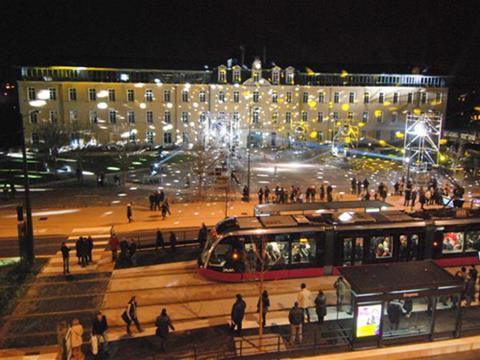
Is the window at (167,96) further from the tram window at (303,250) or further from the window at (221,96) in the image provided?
the tram window at (303,250)

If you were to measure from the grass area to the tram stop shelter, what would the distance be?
11273 mm

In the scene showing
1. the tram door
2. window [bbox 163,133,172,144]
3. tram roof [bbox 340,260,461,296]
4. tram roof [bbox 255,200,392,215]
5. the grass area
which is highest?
window [bbox 163,133,172,144]

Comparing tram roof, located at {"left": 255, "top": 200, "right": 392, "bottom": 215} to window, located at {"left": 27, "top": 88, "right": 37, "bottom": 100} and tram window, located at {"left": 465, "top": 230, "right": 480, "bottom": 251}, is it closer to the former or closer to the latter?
Result: tram window, located at {"left": 465, "top": 230, "right": 480, "bottom": 251}

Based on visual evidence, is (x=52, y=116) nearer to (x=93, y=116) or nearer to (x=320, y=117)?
(x=93, y=116)

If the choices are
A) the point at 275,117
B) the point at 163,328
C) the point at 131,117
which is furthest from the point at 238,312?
the point at 275,117

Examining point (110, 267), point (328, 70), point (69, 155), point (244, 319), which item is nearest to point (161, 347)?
point (244, 319)

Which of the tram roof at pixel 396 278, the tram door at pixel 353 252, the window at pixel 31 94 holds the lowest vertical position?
the tram door at pixel 353 252

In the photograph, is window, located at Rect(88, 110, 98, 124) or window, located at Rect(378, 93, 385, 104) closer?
window, located at Rect(88, 110, 98, 124)

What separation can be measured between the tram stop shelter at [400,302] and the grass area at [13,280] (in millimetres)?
11273

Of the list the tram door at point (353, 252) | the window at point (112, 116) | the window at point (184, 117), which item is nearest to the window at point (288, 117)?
the window at point (184, 117)

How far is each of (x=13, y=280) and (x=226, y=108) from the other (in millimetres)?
41256

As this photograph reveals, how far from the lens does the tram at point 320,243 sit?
16406 mm

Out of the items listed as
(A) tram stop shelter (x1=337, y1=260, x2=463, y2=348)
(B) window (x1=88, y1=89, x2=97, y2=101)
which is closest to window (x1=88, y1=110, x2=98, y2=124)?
(B) window (x1=88, y1=89, x2=97, y2=101)

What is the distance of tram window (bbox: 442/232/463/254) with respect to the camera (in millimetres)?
18188
